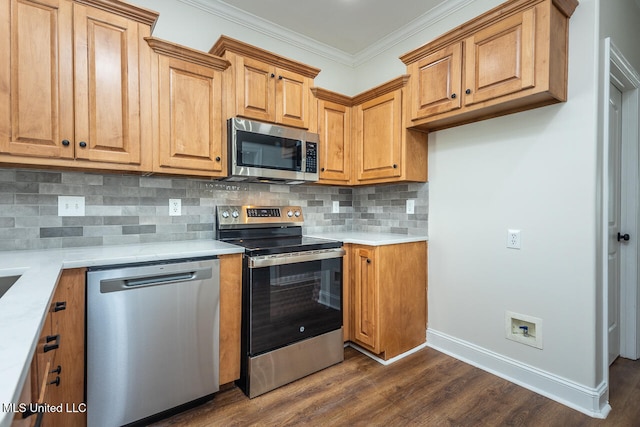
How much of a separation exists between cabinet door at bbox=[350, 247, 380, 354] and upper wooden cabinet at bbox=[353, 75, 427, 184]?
0.71 metres

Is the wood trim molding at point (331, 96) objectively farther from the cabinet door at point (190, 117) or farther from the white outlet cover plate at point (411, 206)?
the white outlet cover plate at point (411, 206)

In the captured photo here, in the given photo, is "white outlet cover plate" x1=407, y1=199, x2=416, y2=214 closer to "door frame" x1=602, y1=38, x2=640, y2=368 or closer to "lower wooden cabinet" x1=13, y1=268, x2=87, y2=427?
"door frame" x1=602, y1=38, x2=640, y2=368

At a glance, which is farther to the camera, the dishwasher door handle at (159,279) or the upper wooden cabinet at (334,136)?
the upper wooden cabinet at (334,136)

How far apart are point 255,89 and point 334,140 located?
32.9 inches

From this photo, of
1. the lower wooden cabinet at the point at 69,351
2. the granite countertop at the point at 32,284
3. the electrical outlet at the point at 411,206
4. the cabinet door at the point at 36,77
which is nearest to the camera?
the granite countertop at the point at 32,284

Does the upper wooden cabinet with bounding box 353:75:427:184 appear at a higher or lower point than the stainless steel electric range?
higher

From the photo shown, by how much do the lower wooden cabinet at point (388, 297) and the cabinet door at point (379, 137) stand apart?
2.21 ft

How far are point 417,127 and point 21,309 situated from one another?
2.45 meters

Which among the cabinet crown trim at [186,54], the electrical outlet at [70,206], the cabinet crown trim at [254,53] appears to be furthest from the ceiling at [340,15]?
the electrical outlet at [70,206]

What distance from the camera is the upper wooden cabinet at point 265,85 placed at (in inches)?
84.7

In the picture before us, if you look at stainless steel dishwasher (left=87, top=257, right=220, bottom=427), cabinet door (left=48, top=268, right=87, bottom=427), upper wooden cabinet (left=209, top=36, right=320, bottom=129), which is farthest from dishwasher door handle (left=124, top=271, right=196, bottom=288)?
upper wooden cabinet (left=209, top=36, right=320, bottom=129)

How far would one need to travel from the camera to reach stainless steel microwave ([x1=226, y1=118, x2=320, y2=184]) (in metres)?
2.13

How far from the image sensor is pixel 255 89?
88.1 inches

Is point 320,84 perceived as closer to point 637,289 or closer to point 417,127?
point 417,127
